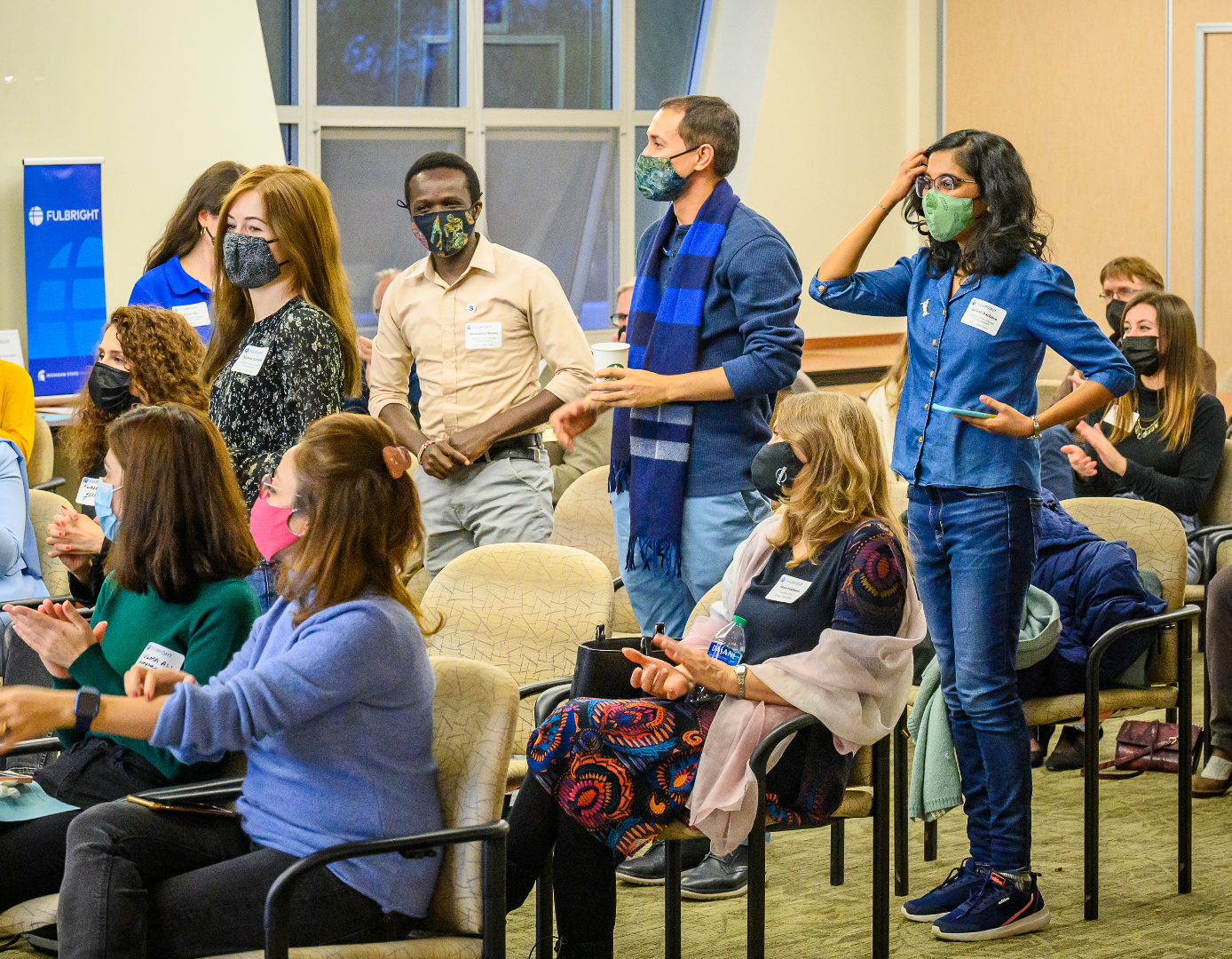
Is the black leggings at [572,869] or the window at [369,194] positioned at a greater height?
the window at [369,194]

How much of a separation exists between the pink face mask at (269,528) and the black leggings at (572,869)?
2.12ft

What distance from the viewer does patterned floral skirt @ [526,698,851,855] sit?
8.52 feet

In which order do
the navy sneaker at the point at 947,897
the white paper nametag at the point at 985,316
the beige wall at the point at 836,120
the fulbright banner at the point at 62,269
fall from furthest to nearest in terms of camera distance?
the beige wall at the point at 836,120, the fulbright banner at the point at 62,269, the navy sneaker at the point at 947,897, the white paper nametag at the point at 985,316

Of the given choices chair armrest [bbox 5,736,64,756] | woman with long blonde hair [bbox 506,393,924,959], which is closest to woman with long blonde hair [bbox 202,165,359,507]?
chair armrest [bbox 5,736,64,756]

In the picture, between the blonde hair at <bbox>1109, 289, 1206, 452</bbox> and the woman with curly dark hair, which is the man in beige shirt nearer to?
the woman with curly dark hair

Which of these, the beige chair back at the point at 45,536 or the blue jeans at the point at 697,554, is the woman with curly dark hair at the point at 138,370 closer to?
the beige chair back at the point at 45,536

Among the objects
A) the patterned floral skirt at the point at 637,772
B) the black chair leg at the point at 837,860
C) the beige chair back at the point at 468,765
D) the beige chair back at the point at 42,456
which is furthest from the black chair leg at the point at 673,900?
the beige chair back at the point at 42,456

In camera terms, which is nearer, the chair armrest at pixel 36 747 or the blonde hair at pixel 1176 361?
the chair armrest at pixel 36 747

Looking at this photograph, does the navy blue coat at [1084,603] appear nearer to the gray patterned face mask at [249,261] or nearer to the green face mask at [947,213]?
the green face mask at [947,213]

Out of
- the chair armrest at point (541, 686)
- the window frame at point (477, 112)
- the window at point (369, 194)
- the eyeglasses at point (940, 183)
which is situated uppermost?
the window frame at point (477, 112)

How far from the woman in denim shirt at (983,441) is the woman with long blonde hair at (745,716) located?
300 millimetres

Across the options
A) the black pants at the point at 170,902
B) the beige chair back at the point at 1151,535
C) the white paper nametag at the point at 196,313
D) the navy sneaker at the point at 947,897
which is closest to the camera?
A: the black pants at the point at 170,902

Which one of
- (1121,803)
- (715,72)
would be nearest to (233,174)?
(1121,803)

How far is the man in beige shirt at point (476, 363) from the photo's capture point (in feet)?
12.5
